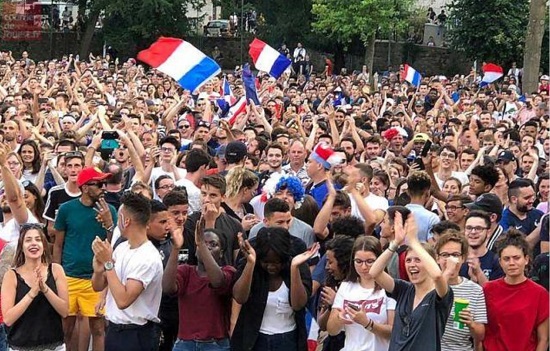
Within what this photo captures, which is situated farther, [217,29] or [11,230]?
[217,29]

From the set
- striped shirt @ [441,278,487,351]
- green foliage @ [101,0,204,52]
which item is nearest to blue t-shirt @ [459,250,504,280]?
striped shirt @ [441,278,487,351]

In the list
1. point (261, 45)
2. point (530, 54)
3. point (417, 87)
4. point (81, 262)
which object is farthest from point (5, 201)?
point (530, 54)

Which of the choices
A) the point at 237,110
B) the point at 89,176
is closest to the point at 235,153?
the point at 89,176

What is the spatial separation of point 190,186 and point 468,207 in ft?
9.02

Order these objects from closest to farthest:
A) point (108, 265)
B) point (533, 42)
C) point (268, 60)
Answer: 1. point (108, 265)
2. point (268, 60)
3. point (533, 42)

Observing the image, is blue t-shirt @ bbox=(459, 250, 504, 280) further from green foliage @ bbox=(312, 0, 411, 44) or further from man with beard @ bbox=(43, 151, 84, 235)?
green foliage @ bbox=(312, 0, 411, 44)

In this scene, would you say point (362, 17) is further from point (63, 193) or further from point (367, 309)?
point (367, 309)

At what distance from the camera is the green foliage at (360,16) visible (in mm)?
39094

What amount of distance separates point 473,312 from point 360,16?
32.6 meters

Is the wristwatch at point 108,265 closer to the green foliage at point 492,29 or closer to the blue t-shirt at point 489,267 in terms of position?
the blue t-shirt at point 489,267

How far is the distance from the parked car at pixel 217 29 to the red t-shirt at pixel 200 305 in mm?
43315

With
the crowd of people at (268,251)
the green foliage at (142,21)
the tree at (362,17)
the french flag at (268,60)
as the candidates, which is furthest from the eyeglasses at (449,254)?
the green foliage at (142,21)

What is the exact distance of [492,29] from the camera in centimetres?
3884

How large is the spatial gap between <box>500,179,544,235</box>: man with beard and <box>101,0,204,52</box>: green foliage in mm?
37275
